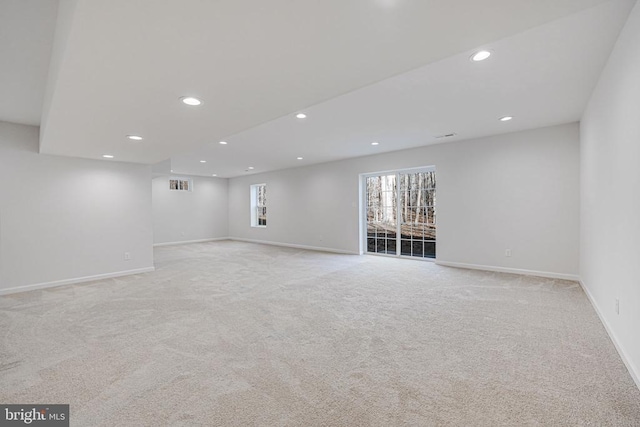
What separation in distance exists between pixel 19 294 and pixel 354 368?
16.5 ft

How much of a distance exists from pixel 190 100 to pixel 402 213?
5.48 meters

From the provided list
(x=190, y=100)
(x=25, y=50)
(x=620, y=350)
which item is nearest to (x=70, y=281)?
(x=25, y=50)

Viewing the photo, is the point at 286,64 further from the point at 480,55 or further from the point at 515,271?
the point at 515,271

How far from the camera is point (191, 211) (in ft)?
34.4

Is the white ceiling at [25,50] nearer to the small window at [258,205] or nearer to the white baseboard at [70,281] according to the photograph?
the white baseboard at [70,281]

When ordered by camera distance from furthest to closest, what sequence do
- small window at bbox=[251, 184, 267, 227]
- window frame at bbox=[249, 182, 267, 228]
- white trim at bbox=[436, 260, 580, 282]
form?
window frame at bbox=[249, 182, 267, 228]
small window at bbox=[251, 184, 267, 227]
white trim at bbox=[436, 260, 580, 282]

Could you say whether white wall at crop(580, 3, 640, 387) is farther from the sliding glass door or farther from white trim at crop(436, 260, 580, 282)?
the sliding glass door

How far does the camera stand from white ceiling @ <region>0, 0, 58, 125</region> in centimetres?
193

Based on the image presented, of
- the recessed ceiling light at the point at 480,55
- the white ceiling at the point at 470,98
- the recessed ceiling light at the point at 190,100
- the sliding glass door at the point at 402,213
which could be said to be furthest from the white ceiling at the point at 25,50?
the sliding glass door at the point at 402,213

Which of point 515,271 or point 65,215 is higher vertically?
point 65,215

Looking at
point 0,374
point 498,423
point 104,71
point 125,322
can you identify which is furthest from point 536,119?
point 0,374

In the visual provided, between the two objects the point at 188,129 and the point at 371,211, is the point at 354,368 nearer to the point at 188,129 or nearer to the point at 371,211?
the point at 188,129

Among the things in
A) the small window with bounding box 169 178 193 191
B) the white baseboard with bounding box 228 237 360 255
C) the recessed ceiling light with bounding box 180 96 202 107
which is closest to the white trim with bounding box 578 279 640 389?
the recessed ceiling light with bounding box 180 96 202 107

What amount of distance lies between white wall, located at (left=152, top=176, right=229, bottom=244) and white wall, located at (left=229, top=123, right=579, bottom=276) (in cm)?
580
